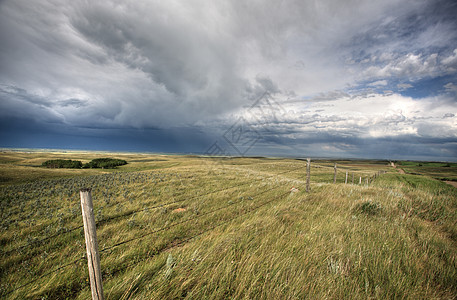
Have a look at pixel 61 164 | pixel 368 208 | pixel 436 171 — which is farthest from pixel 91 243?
pixel 436 171

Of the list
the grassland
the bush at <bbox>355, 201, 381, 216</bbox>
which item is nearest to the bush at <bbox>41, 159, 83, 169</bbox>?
the grassland

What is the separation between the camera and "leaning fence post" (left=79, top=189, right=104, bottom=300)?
85.4 inches

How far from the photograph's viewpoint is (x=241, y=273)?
2914 millimetres

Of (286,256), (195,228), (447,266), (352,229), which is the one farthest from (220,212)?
(447,266)

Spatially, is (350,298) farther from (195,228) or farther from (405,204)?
(405,204)

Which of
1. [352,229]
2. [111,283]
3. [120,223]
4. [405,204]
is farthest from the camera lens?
[405,204]

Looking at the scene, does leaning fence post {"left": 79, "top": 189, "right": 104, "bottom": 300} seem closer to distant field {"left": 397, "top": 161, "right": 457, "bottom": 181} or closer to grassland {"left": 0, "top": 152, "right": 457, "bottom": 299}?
grassland {"left": 0, "top": 152, "right": 457, "bottom": 299}

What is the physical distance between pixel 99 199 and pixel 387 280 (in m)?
13.2

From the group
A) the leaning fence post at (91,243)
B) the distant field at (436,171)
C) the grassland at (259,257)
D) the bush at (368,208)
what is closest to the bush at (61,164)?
the grassland at (259,257)

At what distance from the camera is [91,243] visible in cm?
226

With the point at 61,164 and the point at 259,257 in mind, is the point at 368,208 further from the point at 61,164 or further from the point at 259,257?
the point at 61,164

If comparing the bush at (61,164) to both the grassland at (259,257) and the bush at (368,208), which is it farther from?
the bush at (368,208)

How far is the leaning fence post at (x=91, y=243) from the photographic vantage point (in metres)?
2.17

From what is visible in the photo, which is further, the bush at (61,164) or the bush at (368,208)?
the bush at (61,164)
